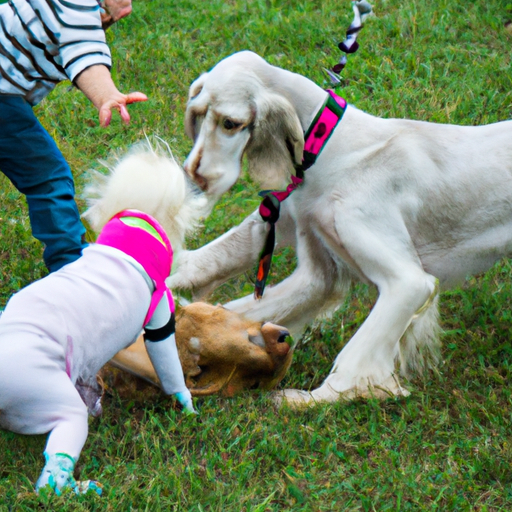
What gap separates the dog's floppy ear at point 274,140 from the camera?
10.9ft

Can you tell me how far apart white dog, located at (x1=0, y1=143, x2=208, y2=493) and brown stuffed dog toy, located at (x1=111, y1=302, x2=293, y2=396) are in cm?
16

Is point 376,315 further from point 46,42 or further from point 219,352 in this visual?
point 46,42

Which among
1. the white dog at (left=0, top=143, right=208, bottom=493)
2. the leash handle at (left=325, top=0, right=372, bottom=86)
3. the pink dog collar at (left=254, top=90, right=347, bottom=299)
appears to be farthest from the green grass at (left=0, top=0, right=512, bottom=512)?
the leash handle at (left=325, top=0, right=372, bottom=86)

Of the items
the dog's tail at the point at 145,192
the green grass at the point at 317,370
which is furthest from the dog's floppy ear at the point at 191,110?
the green grass at the point at 317,370

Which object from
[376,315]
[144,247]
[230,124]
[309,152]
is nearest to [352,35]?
[309,152]

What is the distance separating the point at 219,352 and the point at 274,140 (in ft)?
3.04

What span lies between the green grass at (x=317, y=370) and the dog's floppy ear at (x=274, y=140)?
0.78 metres

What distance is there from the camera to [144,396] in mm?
3078

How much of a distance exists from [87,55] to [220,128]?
609 mm

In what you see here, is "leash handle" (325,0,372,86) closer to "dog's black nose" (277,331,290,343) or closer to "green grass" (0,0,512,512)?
"green grass" (0,0,512,512)

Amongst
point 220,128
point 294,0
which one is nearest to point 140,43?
point 294,0

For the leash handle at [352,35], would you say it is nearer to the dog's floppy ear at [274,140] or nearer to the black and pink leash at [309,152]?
the black and pink leash at [309,152]

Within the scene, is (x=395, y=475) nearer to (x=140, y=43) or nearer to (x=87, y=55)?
(x=87, y=55)

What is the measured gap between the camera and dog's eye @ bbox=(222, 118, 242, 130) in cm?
329
